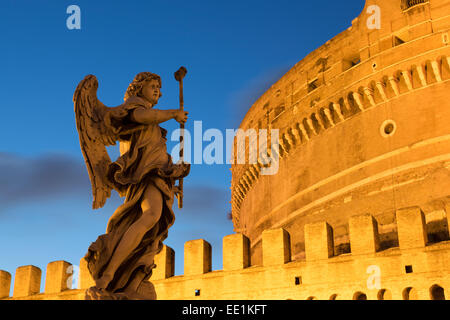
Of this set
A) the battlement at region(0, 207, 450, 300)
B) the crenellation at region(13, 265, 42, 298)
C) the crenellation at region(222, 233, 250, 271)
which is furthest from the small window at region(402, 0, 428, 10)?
the crenellation at region(13, 265, 42, 298)

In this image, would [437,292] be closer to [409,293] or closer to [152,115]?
[409,293]

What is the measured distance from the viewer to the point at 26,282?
54.8 feet

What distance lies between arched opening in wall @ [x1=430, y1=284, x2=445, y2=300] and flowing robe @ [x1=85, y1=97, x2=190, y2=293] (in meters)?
8.15

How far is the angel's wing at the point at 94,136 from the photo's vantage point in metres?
6.23

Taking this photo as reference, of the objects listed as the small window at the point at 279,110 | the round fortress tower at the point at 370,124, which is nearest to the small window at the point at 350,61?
the round fortress tower at the point at 370,124

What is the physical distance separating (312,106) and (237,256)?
24.4ft

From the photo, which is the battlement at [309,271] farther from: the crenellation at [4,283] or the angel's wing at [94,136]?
the angel's wing at [94,136]

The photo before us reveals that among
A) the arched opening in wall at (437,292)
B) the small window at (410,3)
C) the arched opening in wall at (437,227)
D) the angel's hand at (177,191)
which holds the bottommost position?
the arched opening in wall at (437,292)

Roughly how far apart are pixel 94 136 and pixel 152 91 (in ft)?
2.54

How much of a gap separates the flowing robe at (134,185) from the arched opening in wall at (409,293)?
8149mm

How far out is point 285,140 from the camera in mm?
22344

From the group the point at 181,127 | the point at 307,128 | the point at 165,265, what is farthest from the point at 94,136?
the point at 307,128

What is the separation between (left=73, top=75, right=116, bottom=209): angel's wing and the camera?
623 centimetres
